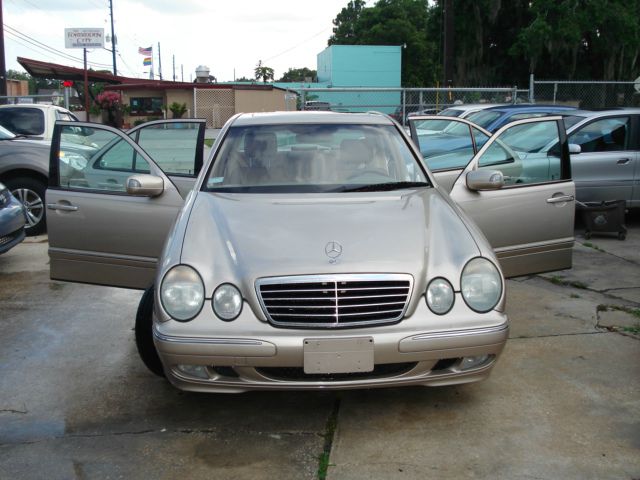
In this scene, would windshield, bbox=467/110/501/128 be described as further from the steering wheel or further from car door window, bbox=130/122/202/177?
the steering wheel

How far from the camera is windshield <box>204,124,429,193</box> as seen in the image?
451cm

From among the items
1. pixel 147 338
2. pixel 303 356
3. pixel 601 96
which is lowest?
pixel 147 338

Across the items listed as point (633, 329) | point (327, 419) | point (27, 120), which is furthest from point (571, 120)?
point (27, 120)

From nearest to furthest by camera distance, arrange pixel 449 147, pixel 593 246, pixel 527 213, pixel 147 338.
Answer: pixel 147 338 < pixel 527 213 < pixel 449 147 < pixel 593 246

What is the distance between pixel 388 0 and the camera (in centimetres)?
7481

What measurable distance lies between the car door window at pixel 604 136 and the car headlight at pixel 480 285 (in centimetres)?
655

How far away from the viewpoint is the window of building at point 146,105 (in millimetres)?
37219

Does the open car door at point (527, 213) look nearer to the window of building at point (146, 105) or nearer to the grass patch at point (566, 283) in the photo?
the grass patch at point (566, 283)

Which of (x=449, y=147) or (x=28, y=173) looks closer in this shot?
(x=449, y=147)

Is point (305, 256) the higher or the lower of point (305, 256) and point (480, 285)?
the higher

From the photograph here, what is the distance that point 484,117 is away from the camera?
12.2m

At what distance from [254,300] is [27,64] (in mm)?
33087

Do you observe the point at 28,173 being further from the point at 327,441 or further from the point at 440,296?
the point at 440,296

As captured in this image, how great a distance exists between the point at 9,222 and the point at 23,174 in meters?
2.16
